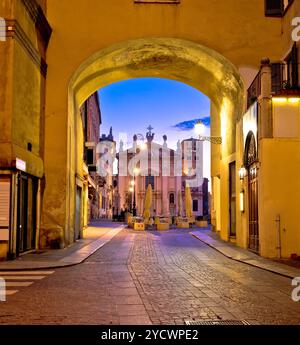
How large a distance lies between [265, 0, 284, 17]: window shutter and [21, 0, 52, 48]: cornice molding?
8798 millimetres

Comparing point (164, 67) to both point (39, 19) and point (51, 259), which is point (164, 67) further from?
point (51, 259)

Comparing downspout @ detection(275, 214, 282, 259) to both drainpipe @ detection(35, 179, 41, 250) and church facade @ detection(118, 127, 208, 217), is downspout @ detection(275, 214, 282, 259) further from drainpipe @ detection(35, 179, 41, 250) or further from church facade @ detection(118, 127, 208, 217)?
church facade @ detection(118, 127, 208, 217)

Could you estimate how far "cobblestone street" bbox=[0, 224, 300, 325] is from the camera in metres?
7.26

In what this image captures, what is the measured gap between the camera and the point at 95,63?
22.1 m

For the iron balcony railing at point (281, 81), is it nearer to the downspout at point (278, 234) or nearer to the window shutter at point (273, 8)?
the window shutter at point (273, 8)

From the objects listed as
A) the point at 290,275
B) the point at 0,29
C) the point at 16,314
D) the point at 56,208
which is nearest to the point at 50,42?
the point at 0,29

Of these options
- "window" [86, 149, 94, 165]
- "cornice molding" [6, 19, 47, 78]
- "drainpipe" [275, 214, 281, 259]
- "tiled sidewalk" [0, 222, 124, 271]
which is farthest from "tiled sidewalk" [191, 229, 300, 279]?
"window" [86, 149, 94, 165]

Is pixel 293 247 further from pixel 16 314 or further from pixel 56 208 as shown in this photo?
pixel 16 314

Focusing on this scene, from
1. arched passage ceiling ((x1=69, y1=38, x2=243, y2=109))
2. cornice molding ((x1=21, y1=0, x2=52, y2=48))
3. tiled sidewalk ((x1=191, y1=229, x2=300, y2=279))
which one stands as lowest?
tiled sidewalk ((x1=191, y1=229, x2=300, y2=279))

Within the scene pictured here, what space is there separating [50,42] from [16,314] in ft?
50.7

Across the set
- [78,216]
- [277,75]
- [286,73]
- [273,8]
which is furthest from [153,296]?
[78,216]

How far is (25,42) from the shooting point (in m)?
17.4

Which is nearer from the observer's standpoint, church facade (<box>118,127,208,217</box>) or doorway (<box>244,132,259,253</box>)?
doorway (<box>244,132,259,253</box>)

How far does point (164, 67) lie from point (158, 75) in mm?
1494
